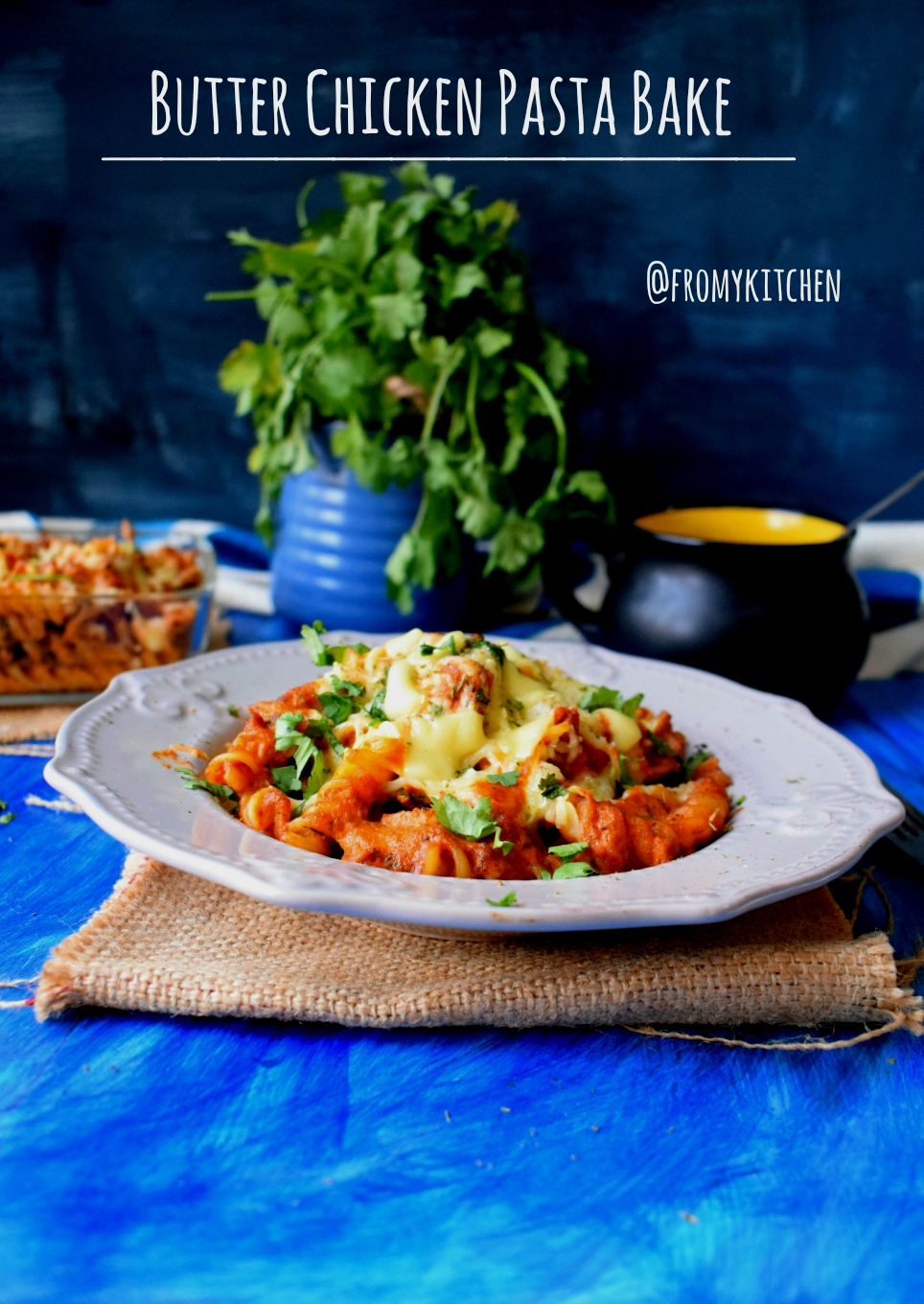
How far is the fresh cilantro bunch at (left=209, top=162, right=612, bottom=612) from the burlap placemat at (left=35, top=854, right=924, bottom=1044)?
1.17 metres

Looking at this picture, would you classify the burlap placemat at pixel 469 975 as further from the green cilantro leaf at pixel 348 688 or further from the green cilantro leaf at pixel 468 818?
the green cilantro leaf at pixel 348 688

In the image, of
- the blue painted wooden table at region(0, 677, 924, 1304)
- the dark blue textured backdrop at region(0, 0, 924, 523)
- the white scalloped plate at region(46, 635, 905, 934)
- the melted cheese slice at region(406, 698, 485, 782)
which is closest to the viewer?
the blue painted wooden table at region(0, 677, 924, 1304)

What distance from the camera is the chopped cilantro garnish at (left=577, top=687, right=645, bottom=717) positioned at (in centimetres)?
163

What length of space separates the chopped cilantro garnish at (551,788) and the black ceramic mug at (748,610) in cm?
81

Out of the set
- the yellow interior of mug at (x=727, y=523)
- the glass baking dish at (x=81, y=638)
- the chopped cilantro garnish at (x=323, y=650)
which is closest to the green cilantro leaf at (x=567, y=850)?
the chopped cilantro garnish at (x=323, y=650)

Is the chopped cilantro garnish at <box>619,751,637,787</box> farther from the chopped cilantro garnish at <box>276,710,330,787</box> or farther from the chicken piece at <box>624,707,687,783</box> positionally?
the chopped cilantro garnish at <box>276,710,330,787</box>

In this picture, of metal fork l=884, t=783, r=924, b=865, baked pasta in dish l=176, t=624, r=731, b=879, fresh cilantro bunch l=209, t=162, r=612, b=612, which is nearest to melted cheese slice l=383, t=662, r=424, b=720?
baked pasta in dish l=176, t=624, r=731, b=879

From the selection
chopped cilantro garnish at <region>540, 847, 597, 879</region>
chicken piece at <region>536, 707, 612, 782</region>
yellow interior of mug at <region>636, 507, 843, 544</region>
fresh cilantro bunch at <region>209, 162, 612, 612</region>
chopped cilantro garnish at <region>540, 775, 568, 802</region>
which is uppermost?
fresh cilantro bunch at <region>209, 162, 612, 612</region>

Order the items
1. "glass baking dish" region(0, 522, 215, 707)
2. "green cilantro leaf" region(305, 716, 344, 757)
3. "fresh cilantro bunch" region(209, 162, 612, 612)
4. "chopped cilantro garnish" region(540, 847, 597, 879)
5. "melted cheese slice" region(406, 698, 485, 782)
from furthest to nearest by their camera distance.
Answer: "fresh cilantro bunch" region(209, 162, 612, 612) → "glass baking dish" region(0, 522, 215, 707) → "green cilantro leaf" region(305, 716, 344, 757) → "melted cheese slice" region(406, 698, 485, 782) → "chopped cilantro garnish" region(540, 847, 597, 879)

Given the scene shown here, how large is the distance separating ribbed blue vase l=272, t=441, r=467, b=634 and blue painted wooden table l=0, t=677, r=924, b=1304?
1305 millimetres

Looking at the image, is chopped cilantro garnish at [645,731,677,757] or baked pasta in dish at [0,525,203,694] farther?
baked pasta in dish at [0,525,203,694]

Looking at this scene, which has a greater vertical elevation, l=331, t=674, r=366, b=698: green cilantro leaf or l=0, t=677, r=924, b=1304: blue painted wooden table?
l=331, t=674, r=366, b=698: green cilantro leaf

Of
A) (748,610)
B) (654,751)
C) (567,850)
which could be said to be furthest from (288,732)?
(748,610)

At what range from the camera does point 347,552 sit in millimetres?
2461
